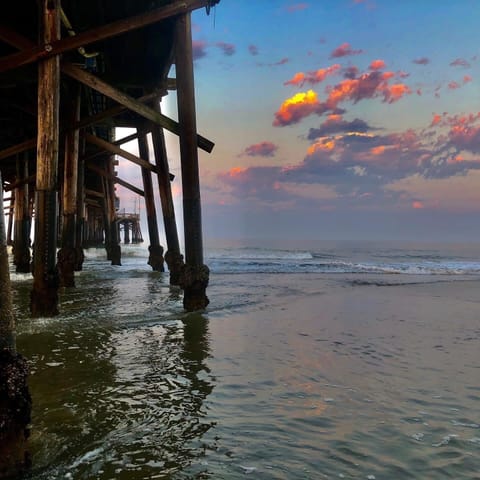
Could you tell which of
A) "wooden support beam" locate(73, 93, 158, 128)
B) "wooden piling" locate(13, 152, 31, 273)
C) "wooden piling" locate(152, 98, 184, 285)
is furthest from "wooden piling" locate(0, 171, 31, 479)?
"wooden piling" locate(13, 152, 31, 273)

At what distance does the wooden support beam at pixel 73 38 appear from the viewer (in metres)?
5.54

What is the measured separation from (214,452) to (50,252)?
156 inches

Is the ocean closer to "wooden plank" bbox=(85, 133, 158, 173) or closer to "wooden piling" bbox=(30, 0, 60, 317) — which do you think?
"wooden piling" bbox=(30, 0, 60, 317)

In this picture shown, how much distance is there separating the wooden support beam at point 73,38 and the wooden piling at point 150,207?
5.81 m

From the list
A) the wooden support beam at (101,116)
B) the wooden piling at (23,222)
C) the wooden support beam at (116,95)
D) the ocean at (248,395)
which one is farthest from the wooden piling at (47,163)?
the wooden piling at (23,222)

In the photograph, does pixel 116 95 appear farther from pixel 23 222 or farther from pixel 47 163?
pixel 23 222

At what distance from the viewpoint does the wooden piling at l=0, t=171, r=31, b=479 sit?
1.90m

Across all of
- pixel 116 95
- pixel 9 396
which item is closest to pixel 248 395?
pixel 9 396

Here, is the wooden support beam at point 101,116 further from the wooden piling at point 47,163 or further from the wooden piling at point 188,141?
the wooden piling at point 47,163

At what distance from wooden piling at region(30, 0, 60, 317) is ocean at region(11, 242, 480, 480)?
0.67m

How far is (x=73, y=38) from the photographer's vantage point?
559 centimetres

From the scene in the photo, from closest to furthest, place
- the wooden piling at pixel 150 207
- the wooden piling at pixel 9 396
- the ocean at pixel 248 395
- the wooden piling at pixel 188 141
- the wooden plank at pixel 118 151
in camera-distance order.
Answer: the wooden piling at pixel 9 396
the ocean at pixel 248 395
the wooden piling at pixel 188 141
the wooden plank at pixel 118 151
the wooden piling at pixel 150 207

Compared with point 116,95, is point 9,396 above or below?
below

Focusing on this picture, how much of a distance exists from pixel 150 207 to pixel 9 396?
11623mm
